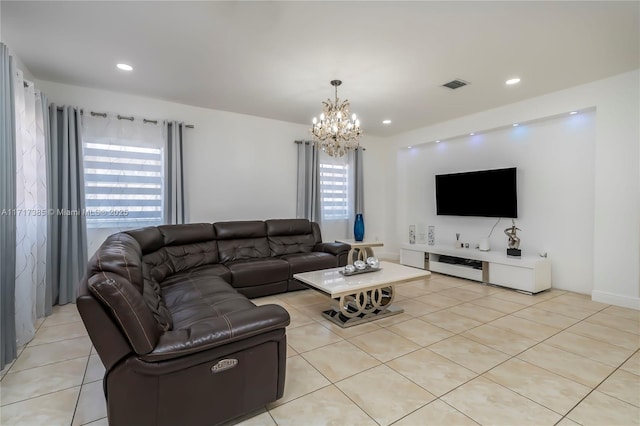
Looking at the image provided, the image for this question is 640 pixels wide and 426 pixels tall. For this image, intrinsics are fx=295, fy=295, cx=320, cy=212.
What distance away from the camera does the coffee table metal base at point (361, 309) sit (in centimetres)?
302

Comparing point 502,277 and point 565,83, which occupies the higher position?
point 565,83

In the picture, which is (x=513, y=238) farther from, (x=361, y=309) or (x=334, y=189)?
(x=334, y=189)

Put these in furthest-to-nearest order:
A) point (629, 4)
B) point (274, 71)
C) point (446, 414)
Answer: point (274, 71), point (629, 4), point (446, 414)

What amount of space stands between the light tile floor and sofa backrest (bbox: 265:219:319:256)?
139 cm

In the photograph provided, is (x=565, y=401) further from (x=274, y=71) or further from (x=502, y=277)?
(x=274, y=71)

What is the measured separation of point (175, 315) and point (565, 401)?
2.67m

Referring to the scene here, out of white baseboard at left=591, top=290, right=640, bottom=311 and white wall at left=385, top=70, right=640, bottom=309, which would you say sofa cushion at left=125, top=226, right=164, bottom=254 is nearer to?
white wall at left=385, top=70, right=640, bottom=309

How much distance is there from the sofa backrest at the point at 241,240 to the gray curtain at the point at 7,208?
2075mm

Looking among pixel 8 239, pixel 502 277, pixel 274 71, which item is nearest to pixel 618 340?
pixel 502 277

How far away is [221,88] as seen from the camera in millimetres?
3746

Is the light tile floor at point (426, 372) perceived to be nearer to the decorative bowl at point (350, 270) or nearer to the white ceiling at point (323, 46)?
the decorative bowl at point (350, 270)

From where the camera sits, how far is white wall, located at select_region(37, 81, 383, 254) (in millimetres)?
4023

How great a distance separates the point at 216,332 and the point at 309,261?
262 cm

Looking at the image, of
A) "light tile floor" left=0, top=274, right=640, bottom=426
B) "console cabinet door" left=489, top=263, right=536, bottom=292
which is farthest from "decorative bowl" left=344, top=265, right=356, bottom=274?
"console cabinet door" left=489, top=263, right=536, bottom=292
